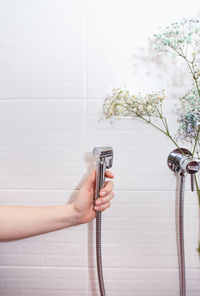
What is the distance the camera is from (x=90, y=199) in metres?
0.75

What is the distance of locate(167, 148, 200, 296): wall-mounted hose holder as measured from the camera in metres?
0.68

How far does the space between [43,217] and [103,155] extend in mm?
302

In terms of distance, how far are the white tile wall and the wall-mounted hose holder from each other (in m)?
0.02

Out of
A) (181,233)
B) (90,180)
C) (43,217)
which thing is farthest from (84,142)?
(181,233)

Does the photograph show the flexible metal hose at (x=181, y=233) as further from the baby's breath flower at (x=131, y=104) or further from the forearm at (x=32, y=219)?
the forearm at (x=32, y=219)

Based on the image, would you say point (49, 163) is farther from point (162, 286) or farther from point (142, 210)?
point (162, 286)

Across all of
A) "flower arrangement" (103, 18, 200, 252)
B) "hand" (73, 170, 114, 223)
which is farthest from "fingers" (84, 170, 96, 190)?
"flower arrangement" (103, 18, 200, 252)

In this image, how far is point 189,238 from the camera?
81cm

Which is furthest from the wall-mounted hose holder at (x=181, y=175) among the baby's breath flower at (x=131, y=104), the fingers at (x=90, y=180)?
the fingers at (x=90, y=180)

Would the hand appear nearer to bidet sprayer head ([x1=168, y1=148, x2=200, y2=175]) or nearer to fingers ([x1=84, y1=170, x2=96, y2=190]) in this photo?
fingers ([x1=84, y1=170, x2=96, y2=190])

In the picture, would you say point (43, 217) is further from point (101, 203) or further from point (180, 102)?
point (180, 102)

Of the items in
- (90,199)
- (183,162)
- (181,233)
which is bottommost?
(181,233)

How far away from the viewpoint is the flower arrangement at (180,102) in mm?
706

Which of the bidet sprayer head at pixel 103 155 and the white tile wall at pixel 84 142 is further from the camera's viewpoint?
the white tile wall at pixel 84 142
